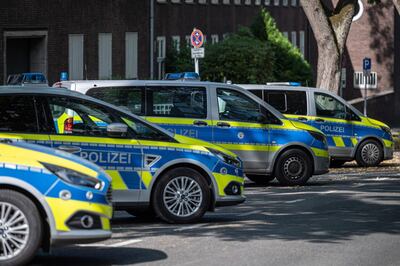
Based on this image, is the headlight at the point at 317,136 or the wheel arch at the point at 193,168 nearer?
the wheel arch at the point at 193,168

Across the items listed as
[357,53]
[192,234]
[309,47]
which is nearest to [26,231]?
[192,234]

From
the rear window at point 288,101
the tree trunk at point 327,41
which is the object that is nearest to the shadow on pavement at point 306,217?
the rear window at point 288,101

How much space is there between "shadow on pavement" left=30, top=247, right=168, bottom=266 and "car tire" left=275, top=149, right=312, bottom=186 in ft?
31.8

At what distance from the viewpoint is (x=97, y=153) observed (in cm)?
1466

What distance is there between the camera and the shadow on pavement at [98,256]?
1187 centimetres

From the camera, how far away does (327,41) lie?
3312cm

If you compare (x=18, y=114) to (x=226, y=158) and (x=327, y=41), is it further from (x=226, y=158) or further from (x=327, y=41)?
(x=327, y=41)

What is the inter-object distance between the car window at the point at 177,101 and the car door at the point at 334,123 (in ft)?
22.0

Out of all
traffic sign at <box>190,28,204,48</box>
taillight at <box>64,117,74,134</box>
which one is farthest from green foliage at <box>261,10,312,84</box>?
taillight at <box>64,117,74,134</box>

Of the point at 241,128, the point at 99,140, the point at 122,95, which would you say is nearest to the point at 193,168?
the point at 99,140

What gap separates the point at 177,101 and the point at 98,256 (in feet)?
27.6

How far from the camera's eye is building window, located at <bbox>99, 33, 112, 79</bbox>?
51.2m

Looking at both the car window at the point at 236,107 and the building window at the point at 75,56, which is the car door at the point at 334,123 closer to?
the car window at the point at 236,107

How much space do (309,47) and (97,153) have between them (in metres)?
63.0
